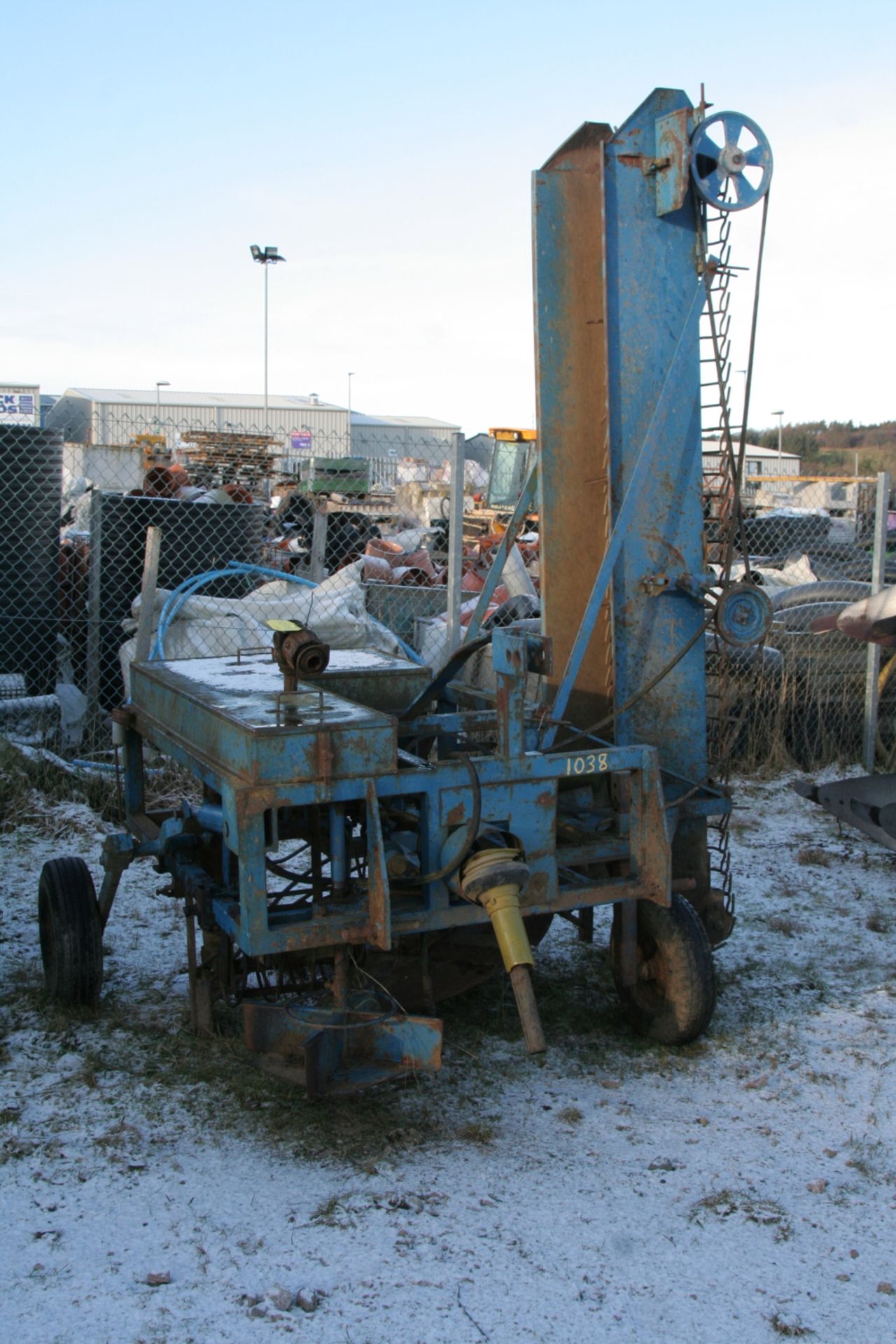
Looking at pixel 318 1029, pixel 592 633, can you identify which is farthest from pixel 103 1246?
pixel 592 633

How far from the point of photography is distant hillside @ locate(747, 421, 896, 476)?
60131 mm

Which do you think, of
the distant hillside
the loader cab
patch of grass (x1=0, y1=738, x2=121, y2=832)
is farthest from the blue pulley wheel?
the distant hillside

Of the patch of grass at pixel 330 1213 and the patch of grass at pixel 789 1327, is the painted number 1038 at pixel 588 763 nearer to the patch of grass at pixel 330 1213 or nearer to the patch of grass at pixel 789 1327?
the patch of grass at pixel 330 1213

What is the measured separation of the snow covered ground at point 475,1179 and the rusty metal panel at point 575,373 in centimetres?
138

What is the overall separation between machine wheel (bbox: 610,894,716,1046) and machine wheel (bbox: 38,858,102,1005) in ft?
5.85

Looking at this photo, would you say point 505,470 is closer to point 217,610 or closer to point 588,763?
point 217,610

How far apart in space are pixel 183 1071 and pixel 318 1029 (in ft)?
1.85

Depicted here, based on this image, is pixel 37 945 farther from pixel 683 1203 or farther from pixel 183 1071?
pixel 683 1203

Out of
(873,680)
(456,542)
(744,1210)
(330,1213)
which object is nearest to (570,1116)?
(744,1210)

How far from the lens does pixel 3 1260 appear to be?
2.59 meters

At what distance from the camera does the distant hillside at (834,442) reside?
6013 cm

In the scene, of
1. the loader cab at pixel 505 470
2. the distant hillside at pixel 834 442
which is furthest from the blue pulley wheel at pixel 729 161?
the distant hillside at pixel 834 442

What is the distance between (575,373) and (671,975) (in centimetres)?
213

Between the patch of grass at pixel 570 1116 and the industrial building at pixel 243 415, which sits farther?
the industrial building at pixel 243 415
